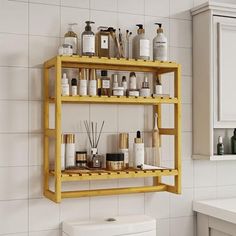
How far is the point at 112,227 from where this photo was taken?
7.56ft

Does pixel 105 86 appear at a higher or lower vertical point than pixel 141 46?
lower

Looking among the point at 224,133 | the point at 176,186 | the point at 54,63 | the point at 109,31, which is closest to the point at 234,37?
the point at 224,133

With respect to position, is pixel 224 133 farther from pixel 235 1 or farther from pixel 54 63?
pixel 54 63

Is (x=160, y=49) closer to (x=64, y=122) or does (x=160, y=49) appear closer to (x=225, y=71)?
(x=225, y=71)

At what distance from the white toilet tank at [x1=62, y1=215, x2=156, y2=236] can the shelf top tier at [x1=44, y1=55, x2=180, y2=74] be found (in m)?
→ 0.84

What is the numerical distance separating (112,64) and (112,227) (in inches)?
33.3

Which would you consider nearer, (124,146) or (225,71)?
(124,146)

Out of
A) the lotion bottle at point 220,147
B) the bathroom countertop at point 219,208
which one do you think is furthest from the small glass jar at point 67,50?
the bathroom countertop at point 219,208

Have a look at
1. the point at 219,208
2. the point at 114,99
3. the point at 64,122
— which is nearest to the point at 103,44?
the point at 114,99

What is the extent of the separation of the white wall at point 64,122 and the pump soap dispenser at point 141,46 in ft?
0.52

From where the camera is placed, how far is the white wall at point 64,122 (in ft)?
7.67

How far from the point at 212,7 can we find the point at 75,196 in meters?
1.33

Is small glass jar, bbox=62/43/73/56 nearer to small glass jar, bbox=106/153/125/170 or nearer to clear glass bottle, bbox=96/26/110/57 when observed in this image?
clear glass bottle, bbox=96/26/110/57

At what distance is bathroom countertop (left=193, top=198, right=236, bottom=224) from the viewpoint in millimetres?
2389
